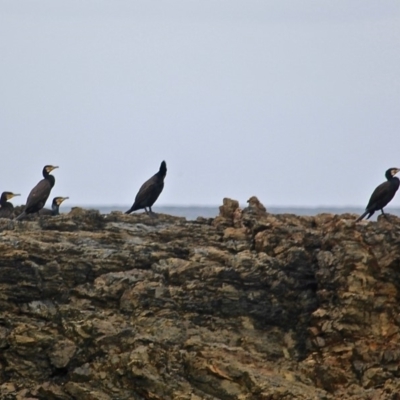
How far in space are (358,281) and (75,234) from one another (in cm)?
468

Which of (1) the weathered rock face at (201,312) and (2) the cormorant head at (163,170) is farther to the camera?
(2) the cormorant head at (163,170)

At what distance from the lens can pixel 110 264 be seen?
19.0 m

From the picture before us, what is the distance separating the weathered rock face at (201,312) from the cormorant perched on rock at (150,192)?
3.10 meters

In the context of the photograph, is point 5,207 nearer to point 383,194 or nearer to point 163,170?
point 163,170

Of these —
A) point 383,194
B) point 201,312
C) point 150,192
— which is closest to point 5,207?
point 150,192

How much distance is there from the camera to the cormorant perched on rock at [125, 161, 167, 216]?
23.5 m

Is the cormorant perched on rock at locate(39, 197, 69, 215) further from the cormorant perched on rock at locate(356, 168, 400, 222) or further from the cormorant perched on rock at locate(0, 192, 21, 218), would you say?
the cormorant perched on rock at locate(356, 168, 400, 222)

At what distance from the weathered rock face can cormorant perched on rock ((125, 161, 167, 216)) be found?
10.2ft

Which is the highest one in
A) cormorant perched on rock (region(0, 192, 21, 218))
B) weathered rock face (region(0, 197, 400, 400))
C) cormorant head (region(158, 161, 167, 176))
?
cormorant head (region(158, 161, 167, 176))

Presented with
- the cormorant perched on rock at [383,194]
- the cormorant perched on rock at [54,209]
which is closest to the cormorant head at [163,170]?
the cormorant perched on rock at [54,209]

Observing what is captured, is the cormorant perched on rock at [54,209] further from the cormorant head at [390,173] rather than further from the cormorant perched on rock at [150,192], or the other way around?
the cormorant head at [390,173]

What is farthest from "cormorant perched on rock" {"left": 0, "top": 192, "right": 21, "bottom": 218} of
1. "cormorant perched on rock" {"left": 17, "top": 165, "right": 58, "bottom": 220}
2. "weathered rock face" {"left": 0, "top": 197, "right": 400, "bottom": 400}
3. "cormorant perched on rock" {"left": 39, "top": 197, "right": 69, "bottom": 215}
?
"weathered rock face" {"left": 0, "top": 197, "right": 400, "bottom": 400}

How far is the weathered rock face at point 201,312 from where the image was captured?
17344 millimetres

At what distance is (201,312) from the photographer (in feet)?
61.2
